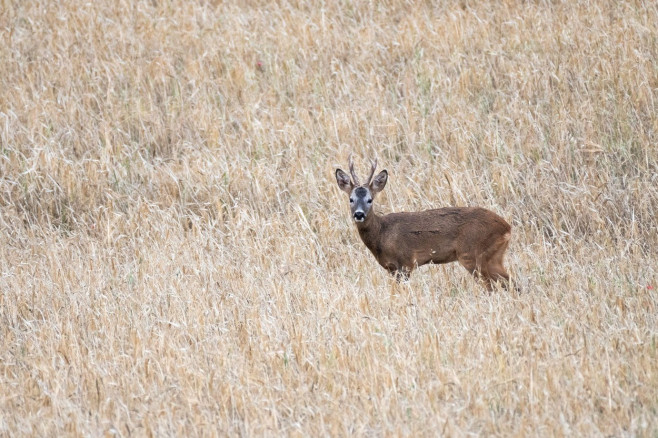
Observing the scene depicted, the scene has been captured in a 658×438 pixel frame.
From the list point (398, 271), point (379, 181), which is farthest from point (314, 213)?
point (398, 271)

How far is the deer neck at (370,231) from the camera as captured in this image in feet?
24.2

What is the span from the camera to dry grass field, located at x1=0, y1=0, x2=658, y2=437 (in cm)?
488

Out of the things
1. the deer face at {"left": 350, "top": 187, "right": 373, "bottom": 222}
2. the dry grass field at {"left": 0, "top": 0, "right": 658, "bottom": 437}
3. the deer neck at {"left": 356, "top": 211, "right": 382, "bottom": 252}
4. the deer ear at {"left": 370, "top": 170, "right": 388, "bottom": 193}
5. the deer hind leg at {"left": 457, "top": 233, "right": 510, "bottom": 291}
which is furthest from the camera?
the deer ear at {"left": 370, "top": 170, "right": 388, "bottom": 193}

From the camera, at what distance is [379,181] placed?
7.57 m

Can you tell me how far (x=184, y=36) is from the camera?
1222 centimetres

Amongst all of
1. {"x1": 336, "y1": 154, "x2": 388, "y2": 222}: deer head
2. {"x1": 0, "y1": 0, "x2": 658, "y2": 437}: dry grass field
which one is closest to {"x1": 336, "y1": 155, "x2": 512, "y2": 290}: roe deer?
{"x1": 336, "y1": 154, "x2": 388, "y2": 222}: deer head

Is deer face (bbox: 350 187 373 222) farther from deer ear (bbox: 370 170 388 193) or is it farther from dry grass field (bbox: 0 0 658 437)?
dry grass field (bbox: 0 0 658 437)

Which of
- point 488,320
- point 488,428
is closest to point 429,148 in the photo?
point 488,320

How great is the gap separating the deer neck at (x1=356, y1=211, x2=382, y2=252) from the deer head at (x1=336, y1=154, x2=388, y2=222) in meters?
0.06

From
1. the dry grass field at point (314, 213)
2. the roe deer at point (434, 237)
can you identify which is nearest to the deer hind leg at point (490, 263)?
the roe deer at point (434, 237)

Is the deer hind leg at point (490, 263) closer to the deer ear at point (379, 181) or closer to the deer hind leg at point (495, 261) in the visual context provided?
the deer hind leg at point (495, 261)

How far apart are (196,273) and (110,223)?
5.40ft

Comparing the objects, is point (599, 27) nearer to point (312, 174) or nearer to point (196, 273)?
point (312, 174)

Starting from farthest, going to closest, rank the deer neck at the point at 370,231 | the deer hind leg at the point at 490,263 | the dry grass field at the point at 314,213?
the deer neck at the point at 370,231, the deer hind leg at the point at 490,263, the dry grass field at the point at 314,213
